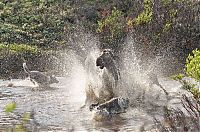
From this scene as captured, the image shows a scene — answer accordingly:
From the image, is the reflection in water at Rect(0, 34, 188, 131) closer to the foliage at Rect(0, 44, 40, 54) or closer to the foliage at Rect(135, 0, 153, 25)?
the foliage at Rect(0, 44, 40, 54)

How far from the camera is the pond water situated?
1018cm

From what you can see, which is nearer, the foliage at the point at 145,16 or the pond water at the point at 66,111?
the pond water at the point at 66,111

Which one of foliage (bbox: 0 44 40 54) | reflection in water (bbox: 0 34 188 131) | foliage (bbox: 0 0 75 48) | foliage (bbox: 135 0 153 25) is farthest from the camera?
foliage (bbox: 0 0 75 48)

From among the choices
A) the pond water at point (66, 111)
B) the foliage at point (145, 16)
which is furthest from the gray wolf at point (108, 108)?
the foliage at point (145, 16)

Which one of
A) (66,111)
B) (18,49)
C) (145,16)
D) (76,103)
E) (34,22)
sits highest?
(34,22)

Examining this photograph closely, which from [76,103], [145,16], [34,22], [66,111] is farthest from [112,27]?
Answer: [66,111]

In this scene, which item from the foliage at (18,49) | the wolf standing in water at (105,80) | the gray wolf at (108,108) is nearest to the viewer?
the gray wolf at (108,108)

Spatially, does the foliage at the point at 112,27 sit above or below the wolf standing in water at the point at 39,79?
above

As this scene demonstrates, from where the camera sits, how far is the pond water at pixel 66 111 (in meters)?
10.2

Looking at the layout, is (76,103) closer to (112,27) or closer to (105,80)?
(105,80)

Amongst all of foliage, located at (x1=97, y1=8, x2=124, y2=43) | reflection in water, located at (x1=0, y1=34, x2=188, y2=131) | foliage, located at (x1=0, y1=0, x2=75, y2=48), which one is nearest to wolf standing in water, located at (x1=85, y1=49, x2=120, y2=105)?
reflection in water, located at (x1=0, y1=34, x2=188, y2=131)

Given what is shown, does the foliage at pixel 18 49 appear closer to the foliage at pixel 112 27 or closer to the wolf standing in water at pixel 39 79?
the foliage at pixel 112 27

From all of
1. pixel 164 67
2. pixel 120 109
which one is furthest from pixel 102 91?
pixel 164 67

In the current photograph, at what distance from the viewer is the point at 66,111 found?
474 inches
